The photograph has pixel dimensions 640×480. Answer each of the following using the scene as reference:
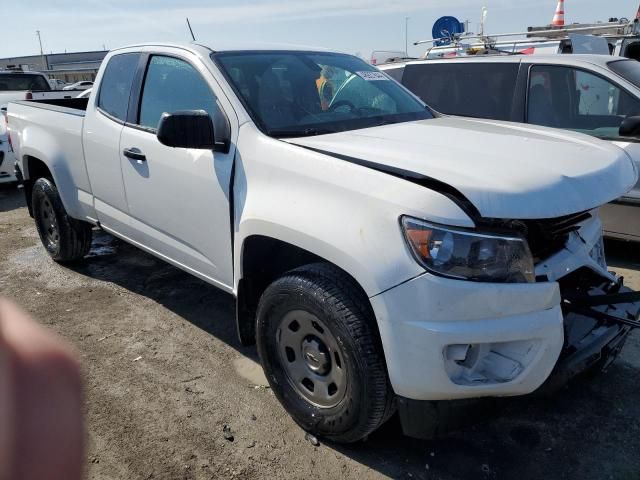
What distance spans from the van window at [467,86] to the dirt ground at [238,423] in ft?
8.46

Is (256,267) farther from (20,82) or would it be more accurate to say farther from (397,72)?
(20,82)

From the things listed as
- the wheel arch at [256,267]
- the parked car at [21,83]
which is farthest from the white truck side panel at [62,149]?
the parked car at [21,83]

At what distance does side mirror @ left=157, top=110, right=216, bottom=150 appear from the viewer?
9.04 ft

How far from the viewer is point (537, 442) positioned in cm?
267

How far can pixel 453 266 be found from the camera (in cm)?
206

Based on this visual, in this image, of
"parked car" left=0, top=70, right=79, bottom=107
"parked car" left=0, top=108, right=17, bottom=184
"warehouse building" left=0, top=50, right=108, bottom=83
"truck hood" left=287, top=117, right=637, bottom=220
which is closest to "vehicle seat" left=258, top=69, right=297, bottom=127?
"truck hood" left=287, top=117, right=637, bottom=220

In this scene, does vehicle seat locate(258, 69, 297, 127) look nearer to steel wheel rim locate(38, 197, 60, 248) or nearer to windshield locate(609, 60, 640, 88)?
steel wheel rim locate(38, 197, 60, 248)

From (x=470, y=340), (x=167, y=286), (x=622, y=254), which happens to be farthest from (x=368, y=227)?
(x=622, y=254)

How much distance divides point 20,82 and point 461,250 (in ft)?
40.3

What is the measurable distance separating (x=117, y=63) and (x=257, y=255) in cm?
216

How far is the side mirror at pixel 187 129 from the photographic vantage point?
108 inches

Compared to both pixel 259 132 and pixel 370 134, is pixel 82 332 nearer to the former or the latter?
pixel 259 132

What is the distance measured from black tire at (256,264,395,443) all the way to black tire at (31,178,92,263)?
2.78 meters

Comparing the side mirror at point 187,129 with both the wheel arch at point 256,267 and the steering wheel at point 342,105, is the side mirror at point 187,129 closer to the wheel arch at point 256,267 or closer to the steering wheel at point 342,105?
the wheel arch at point 256,267
